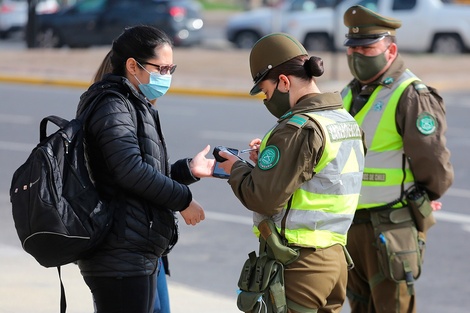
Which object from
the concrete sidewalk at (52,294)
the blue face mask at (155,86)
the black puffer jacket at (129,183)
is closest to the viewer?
the black puffer jacket at (129,183)

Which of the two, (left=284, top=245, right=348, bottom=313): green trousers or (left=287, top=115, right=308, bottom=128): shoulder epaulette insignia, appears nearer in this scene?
(left=287, top=115, right=308, bottom=128): shoulder epaulette insignia

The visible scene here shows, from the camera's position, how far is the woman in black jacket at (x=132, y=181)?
13.1 ft

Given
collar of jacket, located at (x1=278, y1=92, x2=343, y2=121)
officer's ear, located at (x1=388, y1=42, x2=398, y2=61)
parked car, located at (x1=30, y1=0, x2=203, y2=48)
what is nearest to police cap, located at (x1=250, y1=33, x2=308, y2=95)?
collar of jacket, located at (x1=278, y1=92, x2=343, y2=121)


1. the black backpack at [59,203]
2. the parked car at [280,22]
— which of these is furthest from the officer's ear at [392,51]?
the parked car at [280,22]

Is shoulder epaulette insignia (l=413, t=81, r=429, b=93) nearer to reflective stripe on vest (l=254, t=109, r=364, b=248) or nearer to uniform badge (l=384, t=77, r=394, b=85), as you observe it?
uniform badge (l=384, t=77, r=394, b=85)

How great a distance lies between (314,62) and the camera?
3809 mm

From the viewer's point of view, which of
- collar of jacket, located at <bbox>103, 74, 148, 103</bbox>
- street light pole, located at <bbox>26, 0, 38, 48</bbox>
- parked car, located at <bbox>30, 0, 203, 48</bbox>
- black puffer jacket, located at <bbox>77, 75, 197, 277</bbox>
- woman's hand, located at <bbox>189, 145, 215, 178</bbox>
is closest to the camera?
black puffer jacket, located at <bbox>77, 75, 197, 277</bbox>

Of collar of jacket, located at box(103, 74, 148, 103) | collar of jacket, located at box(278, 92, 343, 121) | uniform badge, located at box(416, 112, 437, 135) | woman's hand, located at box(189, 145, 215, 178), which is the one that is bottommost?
woman's hand, located at box(189, 145, 215, 178)

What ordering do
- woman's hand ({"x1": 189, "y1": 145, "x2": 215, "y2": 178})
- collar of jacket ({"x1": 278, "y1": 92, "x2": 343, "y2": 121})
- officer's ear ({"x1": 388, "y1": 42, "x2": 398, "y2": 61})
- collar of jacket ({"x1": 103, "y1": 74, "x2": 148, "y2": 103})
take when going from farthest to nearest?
officer's ear ({"x1": 388, "y1": 42, "x2": 398, "y2": 61}) < woman's hand ({"x1": 189, "y1": 145, "x2": 215, "y2": 178}) < collar of jacket ({"x1": 103, "y1": 74, "x2": 148, "y2": 103}) < collar of jacket ({"x1": 278, "y1": 92, "x2": 343, "y2": 121})

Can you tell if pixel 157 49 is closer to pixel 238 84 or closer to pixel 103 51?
pixel 238 84

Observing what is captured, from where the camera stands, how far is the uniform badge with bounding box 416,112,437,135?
4.87 metres

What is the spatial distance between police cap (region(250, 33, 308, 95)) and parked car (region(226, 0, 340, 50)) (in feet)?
68.3

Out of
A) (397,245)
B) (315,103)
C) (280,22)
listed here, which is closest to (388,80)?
(397,245)

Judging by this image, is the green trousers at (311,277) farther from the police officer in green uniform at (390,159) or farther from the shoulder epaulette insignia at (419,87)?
the shoulder epaulette insignia at (419,87)
